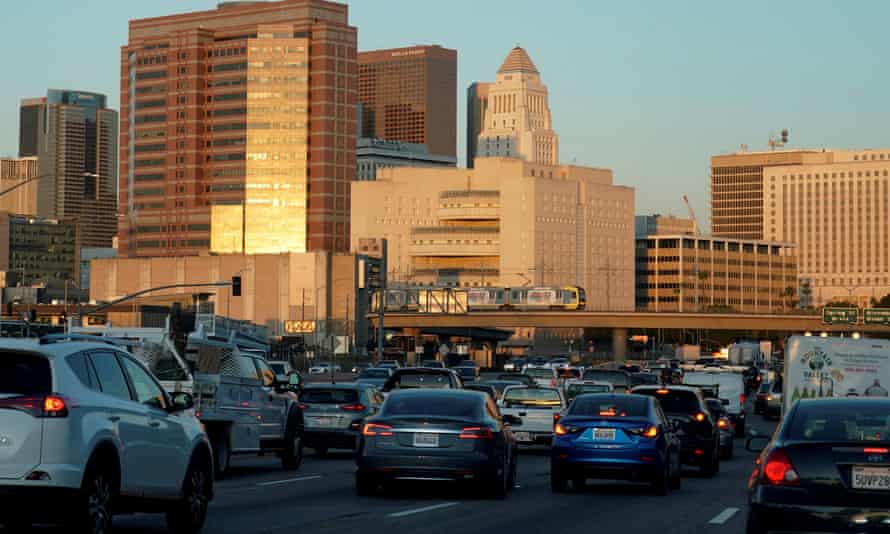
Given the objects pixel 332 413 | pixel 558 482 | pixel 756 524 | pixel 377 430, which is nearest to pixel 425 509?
pixel 377 430

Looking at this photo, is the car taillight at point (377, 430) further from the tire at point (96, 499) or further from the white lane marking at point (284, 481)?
the tire at point (96, 499)

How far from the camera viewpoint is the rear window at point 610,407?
979 inches

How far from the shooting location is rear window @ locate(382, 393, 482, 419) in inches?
880

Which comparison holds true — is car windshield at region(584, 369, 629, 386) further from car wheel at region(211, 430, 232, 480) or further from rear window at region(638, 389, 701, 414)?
car wheel at region(211, 430, 232, 480)

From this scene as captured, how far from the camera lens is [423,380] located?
37.2 meters

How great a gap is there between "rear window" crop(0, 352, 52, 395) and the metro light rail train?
14939 centimetres

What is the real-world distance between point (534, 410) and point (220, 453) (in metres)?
13.3

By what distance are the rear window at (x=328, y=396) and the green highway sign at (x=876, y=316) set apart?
97667 mm

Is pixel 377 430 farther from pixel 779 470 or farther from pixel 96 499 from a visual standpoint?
pixel 779 470

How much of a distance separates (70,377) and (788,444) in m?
5.70

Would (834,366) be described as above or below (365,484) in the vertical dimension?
above

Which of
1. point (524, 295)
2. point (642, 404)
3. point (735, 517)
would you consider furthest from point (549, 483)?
point (524, 295)

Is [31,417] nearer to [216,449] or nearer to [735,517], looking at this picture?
[735,517]

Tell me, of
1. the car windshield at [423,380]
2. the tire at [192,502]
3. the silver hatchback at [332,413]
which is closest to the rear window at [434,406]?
the tire at [192,502]
